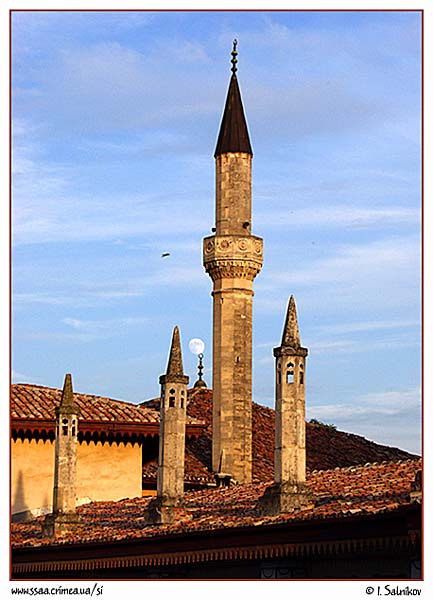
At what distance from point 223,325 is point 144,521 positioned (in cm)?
1530

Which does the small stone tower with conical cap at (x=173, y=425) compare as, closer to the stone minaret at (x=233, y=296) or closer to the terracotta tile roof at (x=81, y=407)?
the terracotta tile roof at (x=81, y=407)

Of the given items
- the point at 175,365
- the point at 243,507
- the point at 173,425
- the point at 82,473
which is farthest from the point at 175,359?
the point at 82,473

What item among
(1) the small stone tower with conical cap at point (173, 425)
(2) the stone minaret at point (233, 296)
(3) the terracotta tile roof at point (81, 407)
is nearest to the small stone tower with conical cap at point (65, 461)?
(1) the small stone tower with conical cap at point (173, 425)

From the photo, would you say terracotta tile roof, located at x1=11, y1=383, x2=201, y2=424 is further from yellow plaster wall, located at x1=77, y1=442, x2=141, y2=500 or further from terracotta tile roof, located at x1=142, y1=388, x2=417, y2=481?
terracotta tile roof, located at x1=142, y1=388, x2=417, y2=481

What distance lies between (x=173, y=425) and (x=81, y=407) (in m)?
7.99

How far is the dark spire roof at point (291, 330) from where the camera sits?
66.5 ft

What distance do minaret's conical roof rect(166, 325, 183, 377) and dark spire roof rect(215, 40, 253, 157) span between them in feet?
53.3

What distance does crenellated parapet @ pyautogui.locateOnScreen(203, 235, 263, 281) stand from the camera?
3781cm

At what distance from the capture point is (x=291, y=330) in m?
20.4

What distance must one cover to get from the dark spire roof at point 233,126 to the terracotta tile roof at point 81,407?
945 cm

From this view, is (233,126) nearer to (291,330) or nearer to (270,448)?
(270,448)

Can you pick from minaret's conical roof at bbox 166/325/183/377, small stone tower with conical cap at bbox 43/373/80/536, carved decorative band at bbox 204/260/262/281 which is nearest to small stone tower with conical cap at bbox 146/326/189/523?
minaret's conical roof at bbox 166/325/183/377

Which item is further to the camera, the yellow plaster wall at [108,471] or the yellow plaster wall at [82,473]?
the yellow plaster wall at [108,471]
